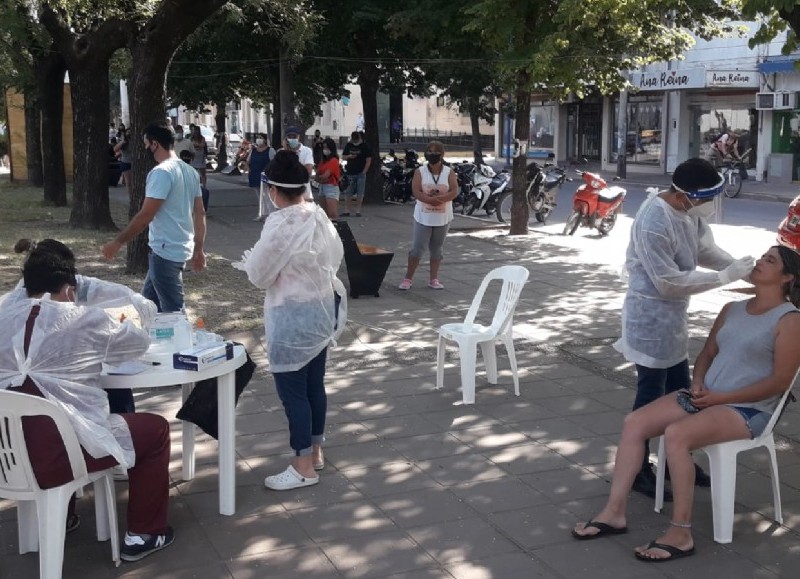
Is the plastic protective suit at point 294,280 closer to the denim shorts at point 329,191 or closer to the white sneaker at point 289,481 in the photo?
the white sneaker at point 289,481

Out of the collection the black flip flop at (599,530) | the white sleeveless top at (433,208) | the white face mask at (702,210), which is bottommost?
the black flip flop at (599,530)

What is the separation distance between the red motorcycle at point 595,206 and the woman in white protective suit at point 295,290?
1167cm

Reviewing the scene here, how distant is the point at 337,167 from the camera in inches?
707

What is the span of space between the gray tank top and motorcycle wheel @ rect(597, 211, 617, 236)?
11.9 meters

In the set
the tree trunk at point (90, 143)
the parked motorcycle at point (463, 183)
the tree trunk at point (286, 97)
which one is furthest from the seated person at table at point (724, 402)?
the tree trunk at point (286, 97)

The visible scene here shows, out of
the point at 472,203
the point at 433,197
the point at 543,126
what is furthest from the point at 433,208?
the point at 543,126

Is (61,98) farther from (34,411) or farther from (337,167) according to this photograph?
(34,411)

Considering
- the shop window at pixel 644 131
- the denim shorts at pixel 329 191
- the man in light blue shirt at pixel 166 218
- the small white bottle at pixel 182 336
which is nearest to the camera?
the small white bottle at pixel 182 336

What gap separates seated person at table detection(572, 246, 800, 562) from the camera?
173 inches

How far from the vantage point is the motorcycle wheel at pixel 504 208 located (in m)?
18.4

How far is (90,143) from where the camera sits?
16000 millimetres

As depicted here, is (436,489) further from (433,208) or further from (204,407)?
(433,208)

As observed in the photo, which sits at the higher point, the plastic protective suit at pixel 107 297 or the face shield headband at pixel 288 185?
the face shield headband at pixel 288 185

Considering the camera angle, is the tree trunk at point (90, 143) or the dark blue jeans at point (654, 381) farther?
the tree trunk at point (90, 143)
